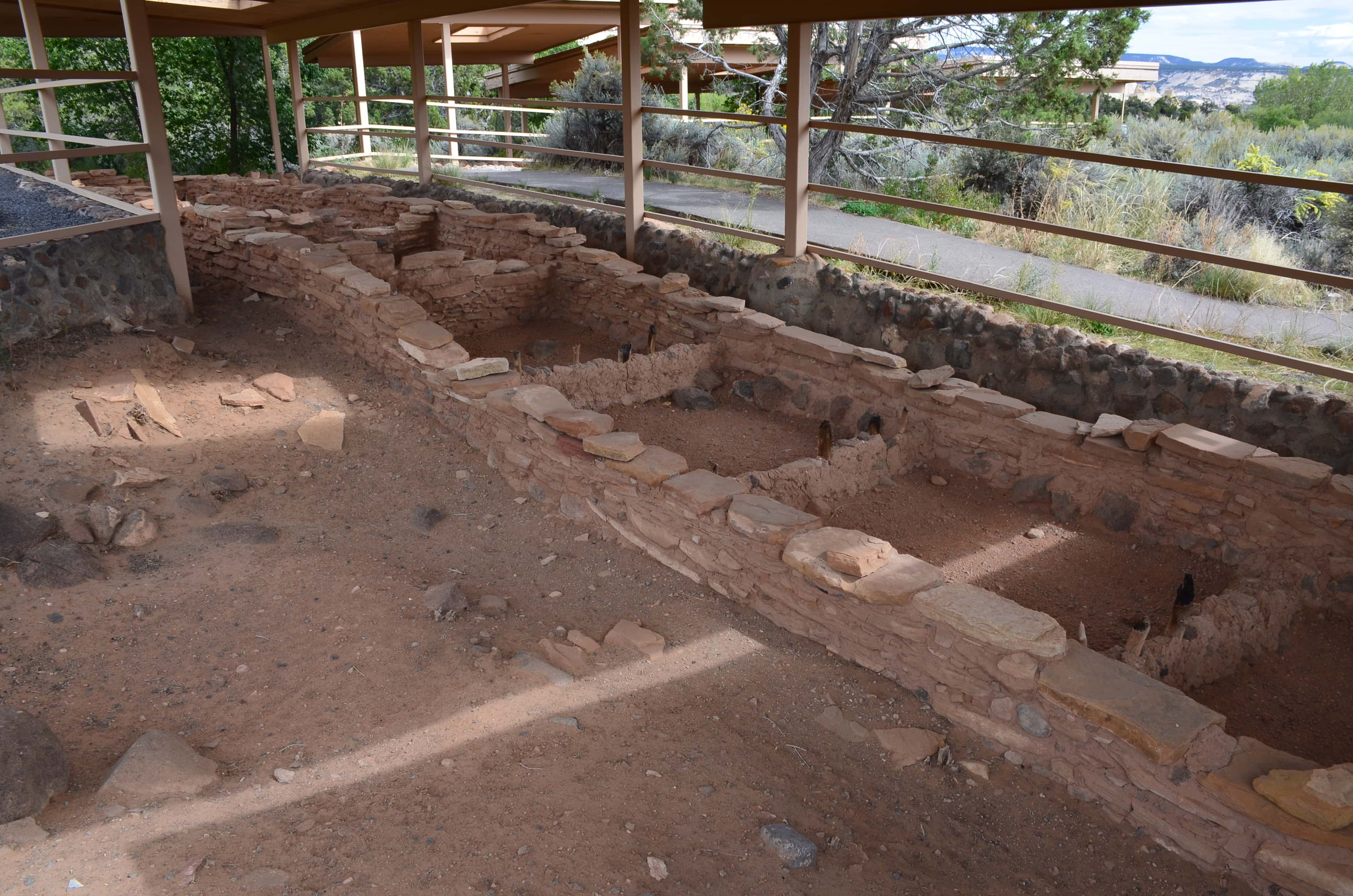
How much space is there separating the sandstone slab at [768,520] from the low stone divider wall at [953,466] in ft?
0.04

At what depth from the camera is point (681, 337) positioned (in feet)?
23.7

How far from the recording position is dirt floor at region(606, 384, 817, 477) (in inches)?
228

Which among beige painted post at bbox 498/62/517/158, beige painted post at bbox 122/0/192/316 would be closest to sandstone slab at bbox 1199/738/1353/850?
beige painted post at bbox 122/0/192/316

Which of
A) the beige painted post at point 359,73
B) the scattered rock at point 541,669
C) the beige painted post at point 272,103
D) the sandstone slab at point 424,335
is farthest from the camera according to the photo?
the beige painted post at point 359,73

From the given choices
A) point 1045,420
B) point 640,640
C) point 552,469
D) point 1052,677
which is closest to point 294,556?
point 552,469

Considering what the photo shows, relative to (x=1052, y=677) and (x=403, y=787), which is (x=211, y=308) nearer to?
(x=403, y=787)

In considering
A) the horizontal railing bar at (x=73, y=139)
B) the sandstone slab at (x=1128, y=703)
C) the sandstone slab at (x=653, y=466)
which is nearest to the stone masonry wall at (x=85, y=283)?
the horizontal railing bar at (x=73, y=139)

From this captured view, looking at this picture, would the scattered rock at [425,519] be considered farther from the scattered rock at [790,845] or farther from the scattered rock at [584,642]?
the scattered rock at [790,845]

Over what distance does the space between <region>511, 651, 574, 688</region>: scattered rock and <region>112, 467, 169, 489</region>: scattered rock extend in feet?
7.95

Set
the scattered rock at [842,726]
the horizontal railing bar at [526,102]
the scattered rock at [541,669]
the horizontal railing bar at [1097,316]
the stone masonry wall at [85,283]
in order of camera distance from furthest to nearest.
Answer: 1. the horizontal railing bar at [526,102]
2. the stone masonry wall at [85,283]
3. the horizontal railing bar at [1097,316]
4. the scattered rock at [541,669]
5. the scattered rock at [842,726]

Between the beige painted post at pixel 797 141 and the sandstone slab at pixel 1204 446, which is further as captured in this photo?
the beige painted post at pixel 797 141

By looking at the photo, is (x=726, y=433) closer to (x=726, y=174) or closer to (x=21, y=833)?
(x=726, y=174)

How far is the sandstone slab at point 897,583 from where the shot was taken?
142 inches

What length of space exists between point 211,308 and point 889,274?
5.23 meters
